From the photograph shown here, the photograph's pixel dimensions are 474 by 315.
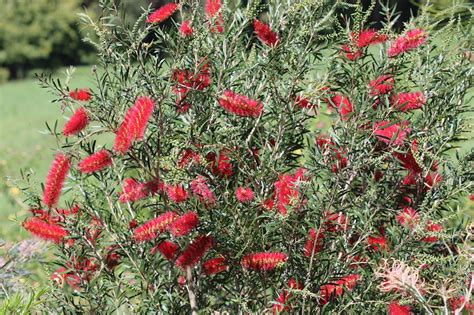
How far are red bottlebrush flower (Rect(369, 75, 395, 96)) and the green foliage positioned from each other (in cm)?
2467

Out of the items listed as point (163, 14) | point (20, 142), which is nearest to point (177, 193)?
point (163, 14)

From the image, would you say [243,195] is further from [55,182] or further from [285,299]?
[55,182]

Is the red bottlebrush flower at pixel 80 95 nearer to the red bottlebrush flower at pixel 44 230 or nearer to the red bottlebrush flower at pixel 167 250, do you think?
the red bottlebrush flower at pixel 44 230

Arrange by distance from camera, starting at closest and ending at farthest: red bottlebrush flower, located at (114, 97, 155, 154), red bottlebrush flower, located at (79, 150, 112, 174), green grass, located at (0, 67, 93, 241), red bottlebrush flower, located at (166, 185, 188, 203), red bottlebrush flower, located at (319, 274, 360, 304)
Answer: red bottlebrush flower, located at (114, 97, 155, 154) < red bottlebrush flower, located at (79, 150, 112, 174) < red bottlebrush flower, located at (166, 185, 188, 203) < red bottlebrush flower, located at (319, 274, 360, 304) < green grass, located at (0, 67, 93, 241)

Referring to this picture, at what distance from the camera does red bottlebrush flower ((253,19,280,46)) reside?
2199 mm

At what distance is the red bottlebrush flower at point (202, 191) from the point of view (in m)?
2.14

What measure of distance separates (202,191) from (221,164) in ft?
0.56

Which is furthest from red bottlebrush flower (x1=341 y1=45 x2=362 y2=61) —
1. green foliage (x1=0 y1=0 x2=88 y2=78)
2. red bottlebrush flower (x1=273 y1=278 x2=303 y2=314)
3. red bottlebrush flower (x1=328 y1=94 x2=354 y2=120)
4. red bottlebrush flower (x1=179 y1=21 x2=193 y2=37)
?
green foliage (x1=0 y1=0 x2=88 y2=78)

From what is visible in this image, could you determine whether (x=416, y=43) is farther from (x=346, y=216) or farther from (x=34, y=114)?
(x=34, y=114)

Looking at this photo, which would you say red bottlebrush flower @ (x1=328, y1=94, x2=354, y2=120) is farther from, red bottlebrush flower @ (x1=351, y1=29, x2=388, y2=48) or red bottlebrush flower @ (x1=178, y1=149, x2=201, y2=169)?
red bottlebrush flower @ (x1=178, y1=149, x2=201, y2=169)

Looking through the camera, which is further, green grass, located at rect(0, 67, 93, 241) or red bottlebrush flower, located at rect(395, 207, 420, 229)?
green grass, located at rect(0, 67, 93, 241)

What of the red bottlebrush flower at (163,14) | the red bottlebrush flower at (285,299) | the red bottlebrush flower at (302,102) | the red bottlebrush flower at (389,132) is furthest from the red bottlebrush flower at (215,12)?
the red bottlebrush flower at (285,299)

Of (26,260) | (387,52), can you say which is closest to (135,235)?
(387,52)

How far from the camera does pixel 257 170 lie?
2.29 m
